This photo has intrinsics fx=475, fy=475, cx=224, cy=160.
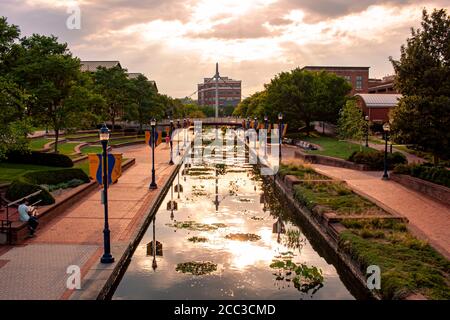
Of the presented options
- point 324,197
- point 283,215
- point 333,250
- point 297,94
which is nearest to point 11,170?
point 283,215

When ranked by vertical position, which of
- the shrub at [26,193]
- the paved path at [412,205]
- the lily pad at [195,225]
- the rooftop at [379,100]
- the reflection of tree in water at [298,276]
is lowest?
the reflection of tree in water at [298,276]

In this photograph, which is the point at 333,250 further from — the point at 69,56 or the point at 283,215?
the point at 69,56

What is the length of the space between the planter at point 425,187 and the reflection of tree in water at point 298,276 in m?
11.5

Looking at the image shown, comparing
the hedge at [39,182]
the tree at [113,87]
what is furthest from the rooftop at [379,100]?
the hedge at [39,182]

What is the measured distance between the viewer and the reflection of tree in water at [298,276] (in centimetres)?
1374

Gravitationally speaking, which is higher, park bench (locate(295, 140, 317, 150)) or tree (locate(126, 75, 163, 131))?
tree (locate(126, 75, 163, 131))

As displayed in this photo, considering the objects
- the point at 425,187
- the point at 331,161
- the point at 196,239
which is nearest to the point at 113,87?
the point at 331,161

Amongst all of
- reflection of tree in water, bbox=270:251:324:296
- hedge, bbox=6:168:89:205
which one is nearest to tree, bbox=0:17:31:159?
hedge, bbox=6:168:89:205

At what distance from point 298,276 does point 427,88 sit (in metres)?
18.8

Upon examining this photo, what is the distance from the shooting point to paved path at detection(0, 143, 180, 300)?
41.1 feet

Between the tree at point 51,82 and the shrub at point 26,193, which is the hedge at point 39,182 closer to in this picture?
the shrub at point 26,193

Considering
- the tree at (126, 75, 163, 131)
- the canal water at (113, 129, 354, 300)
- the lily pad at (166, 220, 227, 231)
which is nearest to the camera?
the canal water at (113, 129, 354, 300)

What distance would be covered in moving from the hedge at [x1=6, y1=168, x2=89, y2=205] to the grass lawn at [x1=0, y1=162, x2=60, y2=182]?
2.38 meters

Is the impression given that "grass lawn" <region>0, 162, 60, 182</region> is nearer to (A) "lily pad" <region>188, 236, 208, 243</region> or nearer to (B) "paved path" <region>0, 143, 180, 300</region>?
(B) "paved path" <region>0, 143, 180, 300</region>
